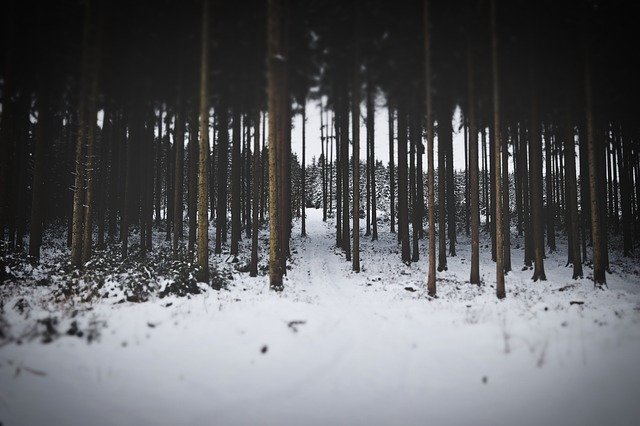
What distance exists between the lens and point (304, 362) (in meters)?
4.53

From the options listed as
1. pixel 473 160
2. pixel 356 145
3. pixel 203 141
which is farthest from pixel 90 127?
pixel 473 160

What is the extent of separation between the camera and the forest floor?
3527 mm

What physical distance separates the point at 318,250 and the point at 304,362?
16917 mm

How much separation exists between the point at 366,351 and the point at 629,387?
3.65 m

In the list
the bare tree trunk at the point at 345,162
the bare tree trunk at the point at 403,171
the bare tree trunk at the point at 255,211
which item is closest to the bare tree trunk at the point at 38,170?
the bare tree trunk at the point at 255,211

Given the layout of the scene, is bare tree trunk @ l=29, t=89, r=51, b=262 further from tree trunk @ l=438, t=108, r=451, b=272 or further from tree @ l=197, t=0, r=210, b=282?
tree trunk @ l=438, t=108, r=451, b=272

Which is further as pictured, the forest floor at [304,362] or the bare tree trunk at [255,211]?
the bare tree trunk at [255,211]

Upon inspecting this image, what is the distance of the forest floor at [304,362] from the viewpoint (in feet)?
11.6

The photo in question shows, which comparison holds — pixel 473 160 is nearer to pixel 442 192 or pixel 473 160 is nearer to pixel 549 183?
pixel 442 192

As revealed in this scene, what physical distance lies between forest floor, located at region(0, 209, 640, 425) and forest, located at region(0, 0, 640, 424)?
0.03 metres

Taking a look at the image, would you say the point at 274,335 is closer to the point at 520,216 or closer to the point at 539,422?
the point at 539,422

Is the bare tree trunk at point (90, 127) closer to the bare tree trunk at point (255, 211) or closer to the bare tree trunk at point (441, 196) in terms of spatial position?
the bare tree trunk at point (255, 211)

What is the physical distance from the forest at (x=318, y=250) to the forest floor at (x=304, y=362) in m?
0.03

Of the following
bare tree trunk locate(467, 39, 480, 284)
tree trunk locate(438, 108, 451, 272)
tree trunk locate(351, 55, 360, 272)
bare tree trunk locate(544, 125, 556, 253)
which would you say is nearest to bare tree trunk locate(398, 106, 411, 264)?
tree trunk locate(438, 108, 451, 272)
